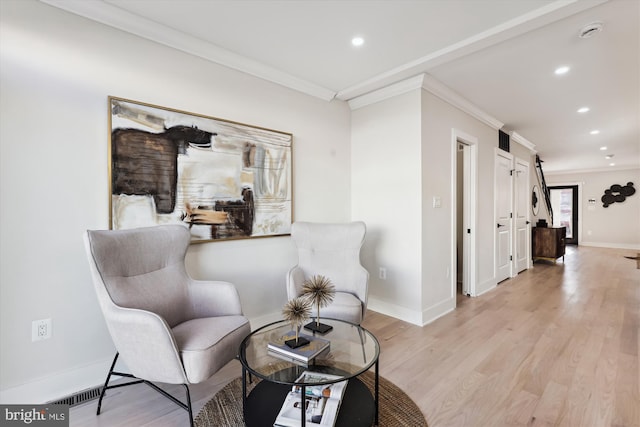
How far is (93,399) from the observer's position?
1751 mm

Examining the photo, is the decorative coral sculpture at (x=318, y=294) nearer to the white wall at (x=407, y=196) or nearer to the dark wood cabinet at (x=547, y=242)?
the white wall at (x=407, y=196)

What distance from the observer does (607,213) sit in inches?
325

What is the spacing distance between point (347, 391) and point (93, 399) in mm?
1523

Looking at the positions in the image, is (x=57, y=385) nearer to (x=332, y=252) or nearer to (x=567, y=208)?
(x=332, y=252)

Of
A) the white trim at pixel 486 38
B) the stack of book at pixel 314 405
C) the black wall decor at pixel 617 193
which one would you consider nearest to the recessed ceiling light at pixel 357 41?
the white trim at pixel 486 38

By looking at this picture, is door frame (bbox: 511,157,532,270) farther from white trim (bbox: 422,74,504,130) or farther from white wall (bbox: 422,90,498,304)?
white wall (bbox: 422,90,498,304)

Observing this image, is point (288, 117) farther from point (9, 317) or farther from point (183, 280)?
point (9, 317)

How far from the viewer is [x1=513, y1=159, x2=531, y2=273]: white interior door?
16.1ft

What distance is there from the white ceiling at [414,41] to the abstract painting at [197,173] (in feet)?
1.89

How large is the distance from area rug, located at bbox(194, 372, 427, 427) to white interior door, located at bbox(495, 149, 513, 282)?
3216 millimetres

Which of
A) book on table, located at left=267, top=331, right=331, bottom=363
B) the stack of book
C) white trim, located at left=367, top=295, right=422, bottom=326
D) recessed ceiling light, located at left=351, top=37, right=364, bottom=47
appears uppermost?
recessed ceiling light, located at left=351, top=37, right=364, bottom=47

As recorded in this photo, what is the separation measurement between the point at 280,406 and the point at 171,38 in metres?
2.49

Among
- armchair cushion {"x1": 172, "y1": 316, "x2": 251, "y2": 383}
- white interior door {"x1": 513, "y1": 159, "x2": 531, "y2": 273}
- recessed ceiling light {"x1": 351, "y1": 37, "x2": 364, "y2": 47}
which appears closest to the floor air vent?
armchair cushion {"x1": 172, "y1": 316, "x2": 251, "y2": 383}

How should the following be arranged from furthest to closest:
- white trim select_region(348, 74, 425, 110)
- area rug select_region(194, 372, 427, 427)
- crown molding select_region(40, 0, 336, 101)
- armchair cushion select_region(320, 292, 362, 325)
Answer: white trim select_region(348, 74, 425, 110), armchair cushion select_region(320, 292, 362, 325), crown molding select_region(40, 0, 336, 101), area rug select_region(194, 372, 427, 427)
